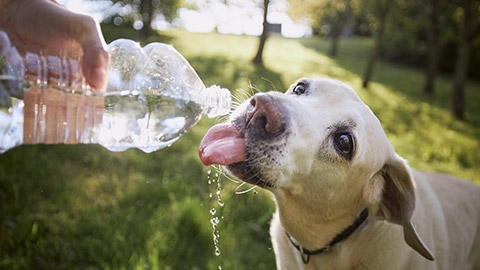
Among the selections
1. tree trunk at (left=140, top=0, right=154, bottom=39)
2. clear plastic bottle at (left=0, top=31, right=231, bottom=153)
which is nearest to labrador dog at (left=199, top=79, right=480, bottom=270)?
clear plastic bottle at (left=0, top=31, right=231, bottom=153)

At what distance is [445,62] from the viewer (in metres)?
28.6

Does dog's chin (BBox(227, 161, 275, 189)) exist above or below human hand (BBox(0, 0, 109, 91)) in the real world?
below

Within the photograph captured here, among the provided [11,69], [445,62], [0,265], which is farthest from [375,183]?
[445,62]

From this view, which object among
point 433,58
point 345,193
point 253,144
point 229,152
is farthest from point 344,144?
point 433,58

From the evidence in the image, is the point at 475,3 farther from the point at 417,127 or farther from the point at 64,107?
the point at 64,107

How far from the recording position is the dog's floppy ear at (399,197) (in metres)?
2.13

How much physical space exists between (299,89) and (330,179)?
2.33ft

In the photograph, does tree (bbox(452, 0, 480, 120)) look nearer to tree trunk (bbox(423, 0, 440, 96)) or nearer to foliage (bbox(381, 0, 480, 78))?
foliage (bbox(381, 0, 480, 78))

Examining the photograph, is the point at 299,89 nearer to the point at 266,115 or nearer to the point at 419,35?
the point at 266,115

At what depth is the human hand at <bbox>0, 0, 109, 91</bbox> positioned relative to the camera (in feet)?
6.63

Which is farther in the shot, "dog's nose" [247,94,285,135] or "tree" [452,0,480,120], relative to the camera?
"tree" [452,0,480,120]

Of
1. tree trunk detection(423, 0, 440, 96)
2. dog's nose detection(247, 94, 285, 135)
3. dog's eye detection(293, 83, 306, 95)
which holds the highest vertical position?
dog's nose detection(247, 94, 285, 135)

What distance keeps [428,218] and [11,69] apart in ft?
9.55

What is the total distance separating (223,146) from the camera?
1870 millimetres
